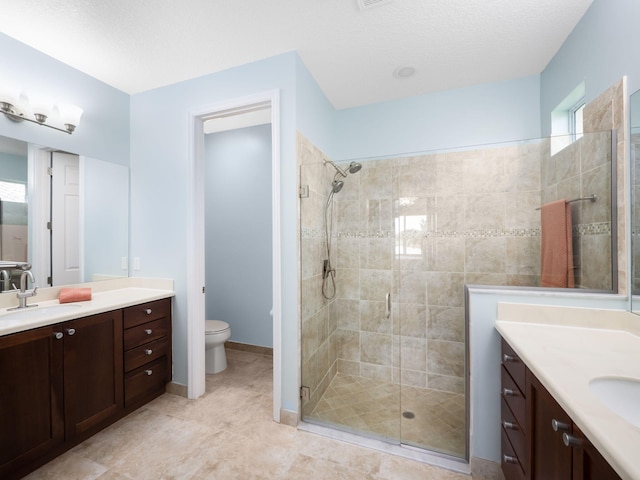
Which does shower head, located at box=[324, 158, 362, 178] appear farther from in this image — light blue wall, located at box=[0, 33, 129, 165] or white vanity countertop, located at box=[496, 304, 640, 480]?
light blue wall, located at box=[0, 33, 129, 165]

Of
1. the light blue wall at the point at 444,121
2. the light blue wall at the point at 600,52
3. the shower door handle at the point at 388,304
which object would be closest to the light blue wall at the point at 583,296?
the light blue wall at the point at 600,52

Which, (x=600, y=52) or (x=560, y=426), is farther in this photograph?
(x=600, y=52)

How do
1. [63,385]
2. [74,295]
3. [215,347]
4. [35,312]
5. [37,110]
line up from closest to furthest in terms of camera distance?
[63,385]
[35,312]
[37,110]
[74,295]
[215,347]

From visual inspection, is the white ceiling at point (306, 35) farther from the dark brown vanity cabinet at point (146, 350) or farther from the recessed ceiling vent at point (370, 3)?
the dark brown vanity cabinet at point (146, 350)

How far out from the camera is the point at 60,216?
206 centimetres

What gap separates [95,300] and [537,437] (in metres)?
2.72

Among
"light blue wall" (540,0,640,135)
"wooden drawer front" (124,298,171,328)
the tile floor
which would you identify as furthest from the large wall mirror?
"light blue wall" (540,0,640,135)

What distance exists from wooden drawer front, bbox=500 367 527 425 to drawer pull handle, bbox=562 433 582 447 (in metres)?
0.39

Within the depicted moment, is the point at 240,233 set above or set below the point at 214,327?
above

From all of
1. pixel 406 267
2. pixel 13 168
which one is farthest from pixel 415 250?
pixel 13 168

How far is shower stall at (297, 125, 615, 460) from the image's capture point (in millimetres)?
1985

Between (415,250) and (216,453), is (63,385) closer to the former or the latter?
(216,453)

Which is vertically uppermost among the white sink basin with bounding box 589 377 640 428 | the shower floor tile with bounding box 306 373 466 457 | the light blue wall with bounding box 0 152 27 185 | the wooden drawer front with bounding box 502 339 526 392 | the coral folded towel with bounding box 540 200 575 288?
the light blue wall with bounding box 0 152 27 185

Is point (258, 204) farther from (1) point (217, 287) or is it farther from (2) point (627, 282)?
(2) point (627, 282)
